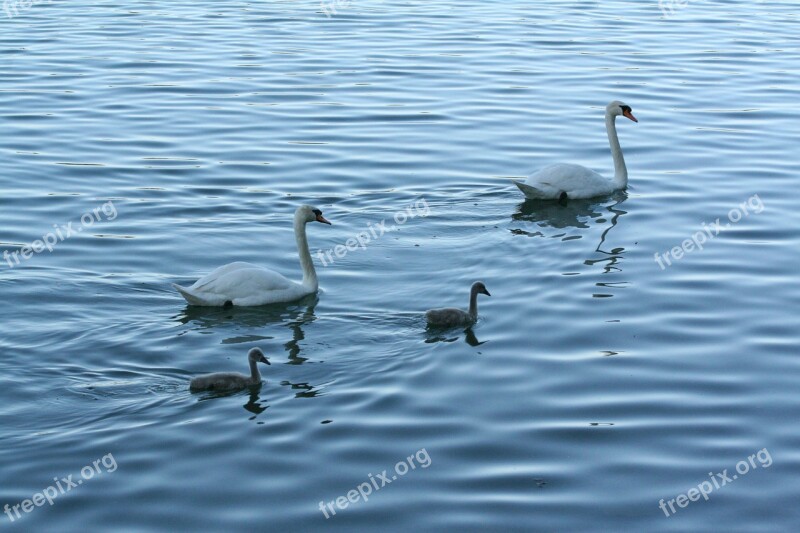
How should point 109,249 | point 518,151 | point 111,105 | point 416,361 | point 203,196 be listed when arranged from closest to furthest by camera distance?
1. point 416,361
2. point 109,249
3. point 203,196
4. point 518,151
5. point 111,105

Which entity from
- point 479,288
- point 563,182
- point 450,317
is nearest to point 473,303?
point 479,288

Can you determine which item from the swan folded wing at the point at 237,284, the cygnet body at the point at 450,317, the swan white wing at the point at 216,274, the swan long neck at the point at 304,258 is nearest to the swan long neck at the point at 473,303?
the cygnet body at the point at 450,317

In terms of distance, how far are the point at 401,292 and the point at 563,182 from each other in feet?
15.0

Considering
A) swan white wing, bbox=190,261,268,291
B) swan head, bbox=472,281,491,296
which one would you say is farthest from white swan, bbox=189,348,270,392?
swan head, bbox=472,281,491,296

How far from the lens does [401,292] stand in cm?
1564

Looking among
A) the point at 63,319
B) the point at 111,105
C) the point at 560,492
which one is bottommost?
the point at 560,492

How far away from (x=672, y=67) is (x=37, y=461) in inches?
855

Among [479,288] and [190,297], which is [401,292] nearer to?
[479,288]

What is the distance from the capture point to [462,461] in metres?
11.3

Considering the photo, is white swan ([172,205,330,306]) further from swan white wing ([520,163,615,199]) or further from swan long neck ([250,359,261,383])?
swan white wing ([520,163,615,199])

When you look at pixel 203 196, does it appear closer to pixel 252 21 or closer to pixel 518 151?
pixel 518 151

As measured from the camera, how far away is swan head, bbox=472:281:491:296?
14.7 meters

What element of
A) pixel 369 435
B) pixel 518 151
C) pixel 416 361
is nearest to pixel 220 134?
pixel 518 151

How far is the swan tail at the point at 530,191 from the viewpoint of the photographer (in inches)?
750
